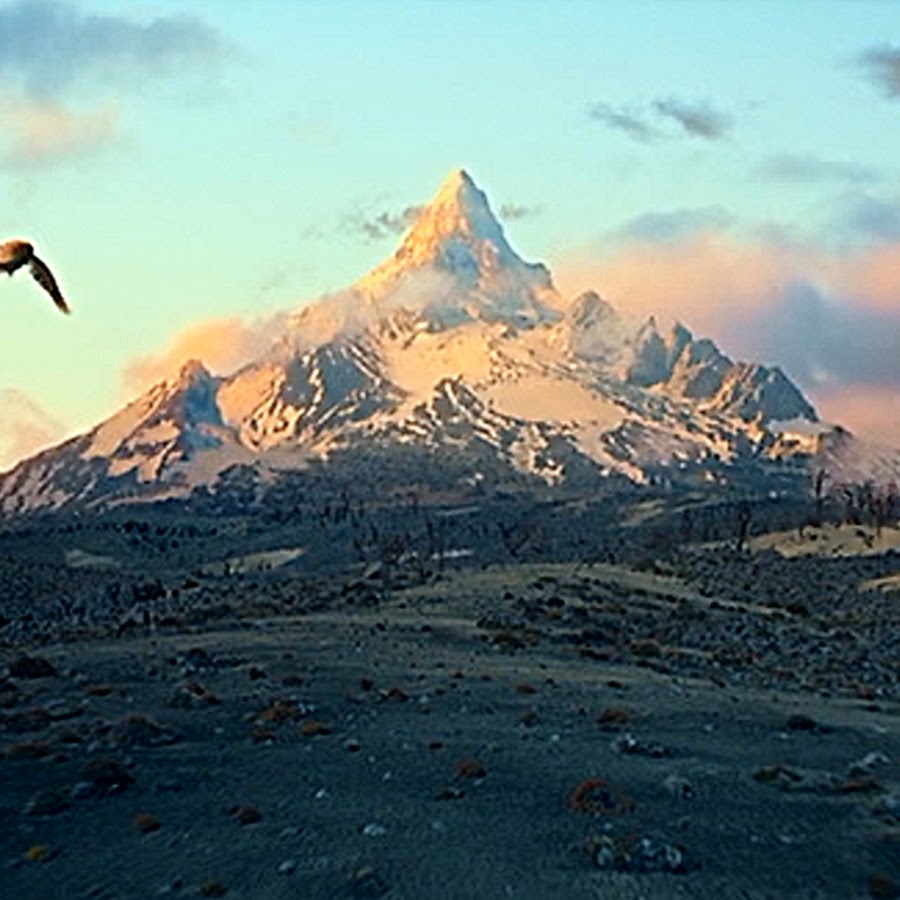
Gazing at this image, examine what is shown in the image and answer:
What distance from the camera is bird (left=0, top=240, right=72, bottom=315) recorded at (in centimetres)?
2314

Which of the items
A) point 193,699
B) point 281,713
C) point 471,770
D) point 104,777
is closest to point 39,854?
point 104,777

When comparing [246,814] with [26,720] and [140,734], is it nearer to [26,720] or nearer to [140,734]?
[140,734]

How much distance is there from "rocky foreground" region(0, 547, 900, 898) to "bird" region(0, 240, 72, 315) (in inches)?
359

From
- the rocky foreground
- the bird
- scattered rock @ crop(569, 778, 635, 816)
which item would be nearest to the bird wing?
the bird

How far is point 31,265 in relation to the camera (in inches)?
940

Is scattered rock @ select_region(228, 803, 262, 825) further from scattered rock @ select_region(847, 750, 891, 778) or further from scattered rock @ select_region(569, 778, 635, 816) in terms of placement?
scattered rock @ select_region(847, 750, 891, 778)

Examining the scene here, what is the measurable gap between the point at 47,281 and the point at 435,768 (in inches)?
565

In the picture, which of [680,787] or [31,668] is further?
[31,668]

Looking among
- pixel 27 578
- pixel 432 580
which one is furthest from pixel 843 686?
pixel 27 578

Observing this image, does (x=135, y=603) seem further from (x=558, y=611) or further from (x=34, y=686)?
(x=34, y=686)

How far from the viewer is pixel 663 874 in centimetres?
2667

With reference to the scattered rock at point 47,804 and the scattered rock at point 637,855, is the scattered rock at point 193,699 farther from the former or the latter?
the scattered rock at point 637,855

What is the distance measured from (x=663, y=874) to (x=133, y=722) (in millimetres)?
15402

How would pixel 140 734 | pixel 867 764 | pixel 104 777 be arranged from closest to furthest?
pixel 104 777 → pixel 867 764 → pixel 140 734
